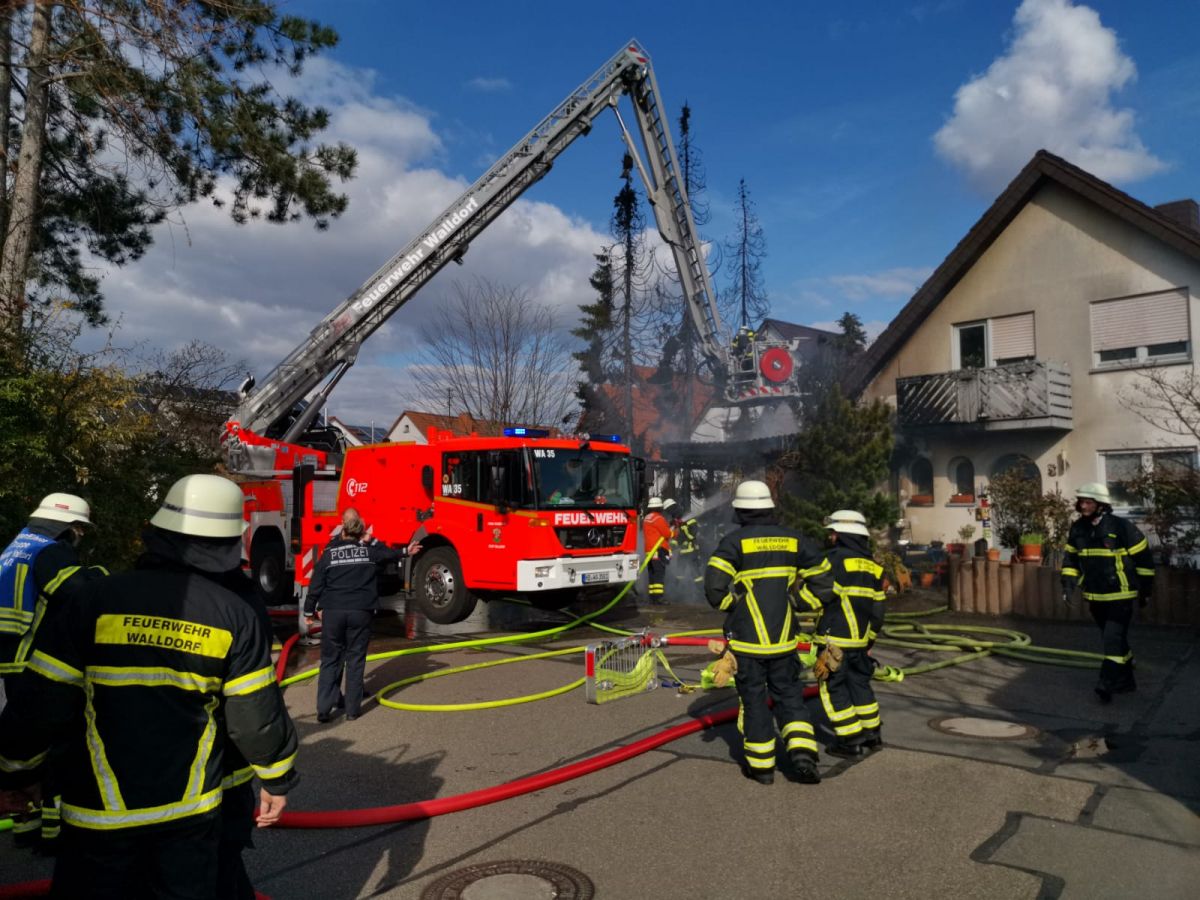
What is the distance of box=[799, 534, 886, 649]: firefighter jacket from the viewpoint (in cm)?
581

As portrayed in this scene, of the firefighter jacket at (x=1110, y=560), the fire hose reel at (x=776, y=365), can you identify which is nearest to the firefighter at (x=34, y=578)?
the firefighter jacket at (x=1110, y=560)

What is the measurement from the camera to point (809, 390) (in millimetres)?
18016

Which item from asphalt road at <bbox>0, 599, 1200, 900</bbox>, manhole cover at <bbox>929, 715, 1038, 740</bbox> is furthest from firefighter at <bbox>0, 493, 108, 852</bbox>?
manhole cover at <bbox>929, 715, 1038, 740</bbox>

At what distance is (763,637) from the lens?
5.32 metres

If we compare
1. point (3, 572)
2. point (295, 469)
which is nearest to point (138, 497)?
point (295, 469)

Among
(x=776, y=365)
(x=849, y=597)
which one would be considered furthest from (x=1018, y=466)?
(x=849, y=597)

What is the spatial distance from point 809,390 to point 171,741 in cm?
1654

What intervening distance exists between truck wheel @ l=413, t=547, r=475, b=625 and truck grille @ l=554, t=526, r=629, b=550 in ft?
4.53

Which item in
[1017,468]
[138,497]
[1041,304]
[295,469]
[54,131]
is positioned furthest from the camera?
[1041,304]

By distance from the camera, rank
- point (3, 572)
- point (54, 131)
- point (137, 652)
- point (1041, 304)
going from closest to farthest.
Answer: point (137, 652)
point (3, 572)
point (54, 131)
point (1041, 304)

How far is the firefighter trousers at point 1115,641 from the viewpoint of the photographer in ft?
23.0

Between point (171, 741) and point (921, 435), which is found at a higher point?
point (921, 435)

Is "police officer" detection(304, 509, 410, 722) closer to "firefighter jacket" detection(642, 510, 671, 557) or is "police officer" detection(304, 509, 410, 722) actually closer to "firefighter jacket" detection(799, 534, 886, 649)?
"firefighter jacket" detection(799, 534, 886, 649)

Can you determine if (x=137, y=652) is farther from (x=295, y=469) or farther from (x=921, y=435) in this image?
(x=921, y=435)
